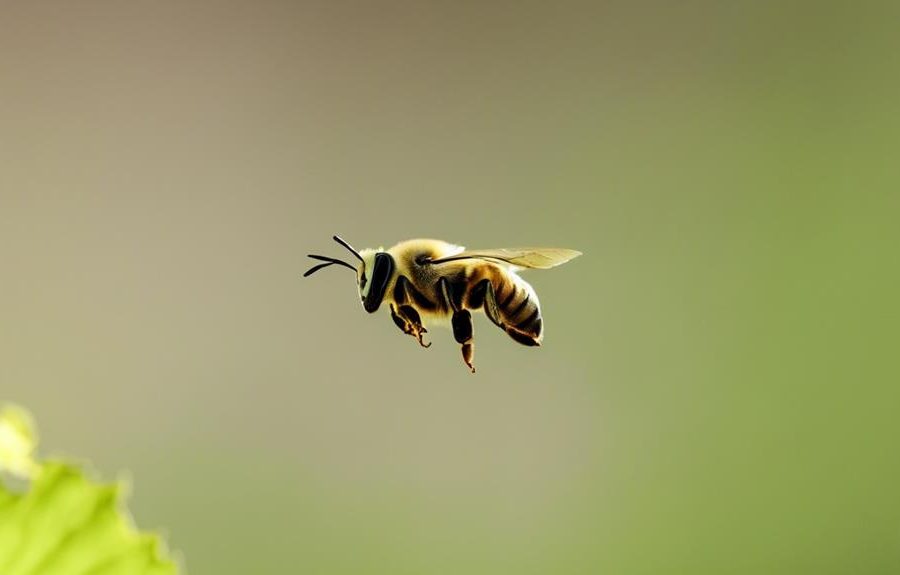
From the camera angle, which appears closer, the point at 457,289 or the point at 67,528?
the point at 67,528

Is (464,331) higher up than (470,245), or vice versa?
(470,245)

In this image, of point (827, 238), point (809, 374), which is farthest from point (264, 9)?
point (809, 374)

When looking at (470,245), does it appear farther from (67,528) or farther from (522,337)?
(67,528)

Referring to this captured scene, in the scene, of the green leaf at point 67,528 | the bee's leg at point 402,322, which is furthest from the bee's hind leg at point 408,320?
the green leaf at point 67,528

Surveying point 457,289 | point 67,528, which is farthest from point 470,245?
point 67,528

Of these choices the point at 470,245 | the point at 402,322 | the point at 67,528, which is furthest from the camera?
the point at 470,245

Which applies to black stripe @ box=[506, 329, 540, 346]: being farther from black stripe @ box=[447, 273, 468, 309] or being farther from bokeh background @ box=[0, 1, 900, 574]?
bokeh background @ box=[0, 1, 900, 574]

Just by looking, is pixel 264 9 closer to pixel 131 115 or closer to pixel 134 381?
pixel 131 115
